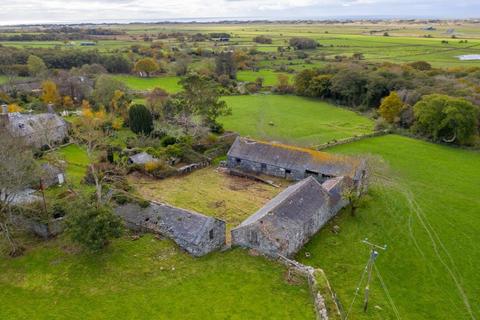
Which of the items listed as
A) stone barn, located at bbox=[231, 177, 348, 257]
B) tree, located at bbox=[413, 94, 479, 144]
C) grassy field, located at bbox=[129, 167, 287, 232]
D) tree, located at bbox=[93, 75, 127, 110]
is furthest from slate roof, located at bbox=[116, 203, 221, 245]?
tree, located at bbox=[413, 94, 479, 144]

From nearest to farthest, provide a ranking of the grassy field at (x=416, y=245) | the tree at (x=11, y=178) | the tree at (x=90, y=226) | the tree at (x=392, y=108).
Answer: the grassy field at (x=416, y=245) → the tree at (x=90, y=226) → the tree at (x=11, y=178) → the tree at (x=392, y=108)

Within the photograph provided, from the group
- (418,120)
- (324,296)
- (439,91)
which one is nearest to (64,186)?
(324,296)

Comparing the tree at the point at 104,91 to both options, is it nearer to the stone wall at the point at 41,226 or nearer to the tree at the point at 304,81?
the stone wall at the point at 41,226

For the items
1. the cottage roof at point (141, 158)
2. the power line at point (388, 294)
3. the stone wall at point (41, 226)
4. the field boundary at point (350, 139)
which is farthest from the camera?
the field boundary at point (350, 139)

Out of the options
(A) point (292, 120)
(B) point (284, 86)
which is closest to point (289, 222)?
(A) point (292, 120)

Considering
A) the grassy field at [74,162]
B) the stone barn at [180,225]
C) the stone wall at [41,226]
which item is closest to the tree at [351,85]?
the grassy field at [74,162]

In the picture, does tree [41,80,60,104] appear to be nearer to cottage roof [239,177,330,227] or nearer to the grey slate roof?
the grey slate roof

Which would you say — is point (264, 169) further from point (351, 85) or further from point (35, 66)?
point (35, 66)
